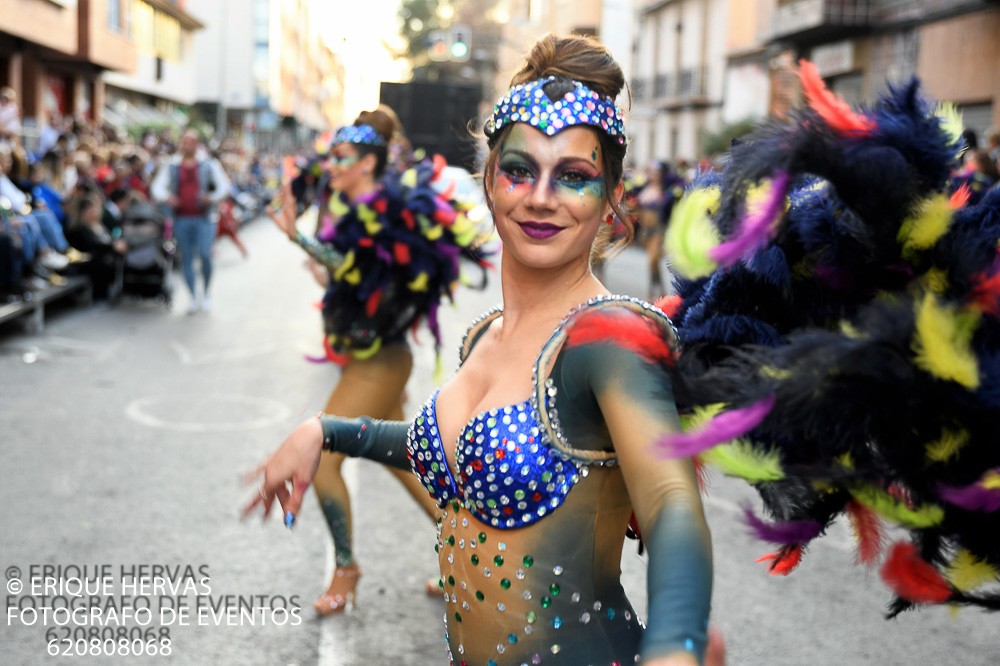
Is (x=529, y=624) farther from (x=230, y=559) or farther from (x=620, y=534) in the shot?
(x=230, y=559)

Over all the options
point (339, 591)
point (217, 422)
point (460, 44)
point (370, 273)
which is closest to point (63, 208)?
point (217, 422)

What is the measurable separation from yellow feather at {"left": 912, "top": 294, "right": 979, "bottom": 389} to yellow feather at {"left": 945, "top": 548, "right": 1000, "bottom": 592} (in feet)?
0.96

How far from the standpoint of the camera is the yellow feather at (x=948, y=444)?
1643 mm

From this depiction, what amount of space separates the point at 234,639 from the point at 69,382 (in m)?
5.73

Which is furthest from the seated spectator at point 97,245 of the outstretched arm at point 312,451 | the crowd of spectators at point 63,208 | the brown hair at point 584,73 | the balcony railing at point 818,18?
the balcony railing at point 818,18

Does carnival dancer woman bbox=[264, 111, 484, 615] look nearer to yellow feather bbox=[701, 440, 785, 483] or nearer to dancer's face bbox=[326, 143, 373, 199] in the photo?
dancer's face bbox=[326, 143, 373, 199]

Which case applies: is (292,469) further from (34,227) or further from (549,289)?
(34,227)

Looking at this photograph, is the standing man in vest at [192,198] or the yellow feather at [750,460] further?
the standing man in vest at [192,198]

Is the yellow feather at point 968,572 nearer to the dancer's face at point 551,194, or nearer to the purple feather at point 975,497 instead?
the purple feather at point 975,497

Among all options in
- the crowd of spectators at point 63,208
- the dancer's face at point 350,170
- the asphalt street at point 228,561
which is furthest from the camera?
the crowd of spectators at point 63,208

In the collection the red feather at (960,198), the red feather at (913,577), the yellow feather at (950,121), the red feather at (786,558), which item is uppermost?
the yellow feather at (950,121)

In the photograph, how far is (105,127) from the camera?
23547 millimetres

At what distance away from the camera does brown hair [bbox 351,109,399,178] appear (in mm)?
5621

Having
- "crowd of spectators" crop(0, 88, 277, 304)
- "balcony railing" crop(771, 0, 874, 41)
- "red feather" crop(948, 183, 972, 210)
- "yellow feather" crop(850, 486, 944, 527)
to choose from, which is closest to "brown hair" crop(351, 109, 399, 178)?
"crowd of spectators" crop(0, 88, 277, 304)
